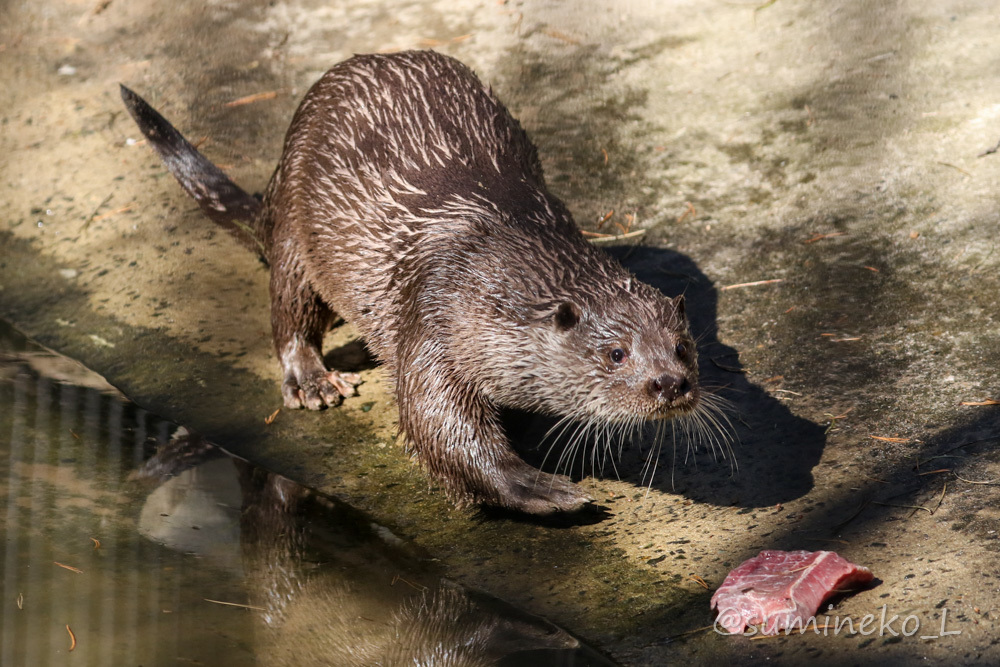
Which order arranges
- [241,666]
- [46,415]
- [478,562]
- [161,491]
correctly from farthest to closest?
[46,415] < [161,491] < [478,562] < [241,666]

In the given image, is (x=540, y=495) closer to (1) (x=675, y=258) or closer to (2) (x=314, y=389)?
(2) (x=314, y=389)

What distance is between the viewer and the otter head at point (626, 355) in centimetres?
296

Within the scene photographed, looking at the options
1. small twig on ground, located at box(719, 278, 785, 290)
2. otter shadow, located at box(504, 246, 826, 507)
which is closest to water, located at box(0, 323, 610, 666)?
otter shadow, located at box(504, 246, 826, 507)

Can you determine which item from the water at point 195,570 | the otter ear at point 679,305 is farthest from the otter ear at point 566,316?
the water at point 195,570

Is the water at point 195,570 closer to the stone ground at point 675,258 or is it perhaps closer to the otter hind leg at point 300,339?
the stone ground at point 675,258

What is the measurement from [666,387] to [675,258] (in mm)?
1547

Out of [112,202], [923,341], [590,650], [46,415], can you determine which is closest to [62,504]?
[46,415]

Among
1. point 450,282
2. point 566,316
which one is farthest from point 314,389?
point 566,316

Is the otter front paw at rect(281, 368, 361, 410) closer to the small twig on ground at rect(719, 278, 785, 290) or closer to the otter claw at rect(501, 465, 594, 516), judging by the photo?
Result: the otter claw at rect(501, 465, 594, 516)

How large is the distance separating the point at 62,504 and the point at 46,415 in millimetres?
623

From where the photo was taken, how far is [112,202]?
5.05 m

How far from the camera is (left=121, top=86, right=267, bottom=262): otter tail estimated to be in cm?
429

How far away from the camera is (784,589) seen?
258cm

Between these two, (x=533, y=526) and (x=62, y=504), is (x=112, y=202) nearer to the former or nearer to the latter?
(x=62, y=504)
